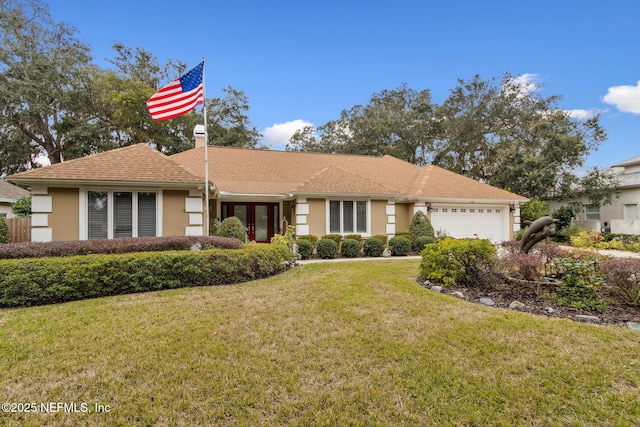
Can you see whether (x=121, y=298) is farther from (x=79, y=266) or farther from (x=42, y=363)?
(x=42, y=363)

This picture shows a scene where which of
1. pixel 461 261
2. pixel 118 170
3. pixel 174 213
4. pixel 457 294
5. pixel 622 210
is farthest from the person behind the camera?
pixel 622 210

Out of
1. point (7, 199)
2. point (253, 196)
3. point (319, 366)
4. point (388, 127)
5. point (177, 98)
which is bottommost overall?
point (319, 366)

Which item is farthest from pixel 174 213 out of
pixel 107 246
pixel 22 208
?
pixel 22 208

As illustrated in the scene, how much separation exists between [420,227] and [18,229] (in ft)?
54.7

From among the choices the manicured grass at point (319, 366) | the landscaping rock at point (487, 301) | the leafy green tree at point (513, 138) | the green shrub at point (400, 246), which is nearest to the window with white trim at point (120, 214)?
the manicured grass at point (319, 366)

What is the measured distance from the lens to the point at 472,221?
17.2m

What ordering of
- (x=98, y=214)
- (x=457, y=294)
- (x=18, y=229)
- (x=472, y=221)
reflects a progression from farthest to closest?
(x=472, y=221) < (x=18, y=229) < (x=98, y=214) < (x=457, y=294)

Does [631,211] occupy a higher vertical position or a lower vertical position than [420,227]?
higher

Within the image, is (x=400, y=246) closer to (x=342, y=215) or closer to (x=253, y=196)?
(x=342, y=215)

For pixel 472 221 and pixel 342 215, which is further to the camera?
pixel 472 221

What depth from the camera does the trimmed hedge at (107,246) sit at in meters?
6.82

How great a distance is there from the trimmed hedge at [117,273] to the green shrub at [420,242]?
8.32 meters

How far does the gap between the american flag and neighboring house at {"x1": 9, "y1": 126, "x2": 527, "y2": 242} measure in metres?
1.84

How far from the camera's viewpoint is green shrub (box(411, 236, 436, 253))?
1401cm
